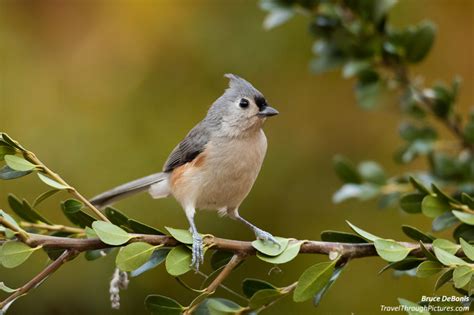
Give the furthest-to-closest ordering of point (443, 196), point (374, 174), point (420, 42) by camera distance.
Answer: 1. point (374, 174)
2. point (420, 42)
3. point (443, 196)

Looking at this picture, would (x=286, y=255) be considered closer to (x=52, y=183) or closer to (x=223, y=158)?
(x=52, y=183)

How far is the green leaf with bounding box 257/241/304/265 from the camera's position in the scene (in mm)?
1732

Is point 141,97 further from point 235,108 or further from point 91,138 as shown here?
point 235,108

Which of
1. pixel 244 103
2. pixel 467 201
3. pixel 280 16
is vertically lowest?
pixel 467 201

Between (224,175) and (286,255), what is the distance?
1.19m

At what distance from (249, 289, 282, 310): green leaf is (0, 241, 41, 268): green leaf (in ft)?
1.76

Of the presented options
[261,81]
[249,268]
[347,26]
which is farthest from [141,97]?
[347,26]

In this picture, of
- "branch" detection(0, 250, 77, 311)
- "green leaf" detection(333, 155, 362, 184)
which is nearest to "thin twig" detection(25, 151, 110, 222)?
"branch" detection(0, 250, 77, 311)

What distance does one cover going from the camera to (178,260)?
1709 millimetres

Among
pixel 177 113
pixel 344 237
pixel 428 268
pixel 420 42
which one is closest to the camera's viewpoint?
pixel 428 268

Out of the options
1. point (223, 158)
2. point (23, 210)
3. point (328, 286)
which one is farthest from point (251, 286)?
point (223, 158)

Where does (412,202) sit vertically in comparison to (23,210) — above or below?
below

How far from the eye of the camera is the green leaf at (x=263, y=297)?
5.70ft

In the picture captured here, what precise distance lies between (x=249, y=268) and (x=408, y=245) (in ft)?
7.95
